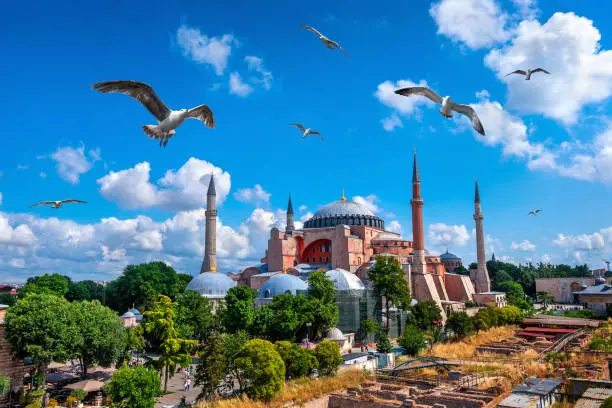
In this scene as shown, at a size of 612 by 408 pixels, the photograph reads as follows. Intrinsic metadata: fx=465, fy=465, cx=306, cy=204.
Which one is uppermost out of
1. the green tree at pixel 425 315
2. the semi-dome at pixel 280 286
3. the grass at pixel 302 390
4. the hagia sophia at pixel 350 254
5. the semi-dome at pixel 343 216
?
the semi-dome at pixel 343 216

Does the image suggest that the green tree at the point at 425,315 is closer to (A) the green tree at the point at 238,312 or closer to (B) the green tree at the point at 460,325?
(B) the green tree at the point at 460,325

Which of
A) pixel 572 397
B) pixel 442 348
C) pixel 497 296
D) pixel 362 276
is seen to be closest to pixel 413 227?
pixel 362 276

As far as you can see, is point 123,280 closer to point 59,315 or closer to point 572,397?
point 59,315

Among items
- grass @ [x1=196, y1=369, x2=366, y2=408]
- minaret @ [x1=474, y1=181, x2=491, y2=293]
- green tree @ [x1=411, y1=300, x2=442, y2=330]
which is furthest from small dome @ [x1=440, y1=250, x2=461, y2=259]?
grass @ [x1=196, y1=369, x2=366, y2=408]

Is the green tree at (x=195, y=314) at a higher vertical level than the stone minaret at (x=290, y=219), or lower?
lower

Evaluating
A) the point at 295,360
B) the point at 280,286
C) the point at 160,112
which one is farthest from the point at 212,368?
the point at 280,286

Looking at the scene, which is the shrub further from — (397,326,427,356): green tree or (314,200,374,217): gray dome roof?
(314,200,374,217): gray dome roof

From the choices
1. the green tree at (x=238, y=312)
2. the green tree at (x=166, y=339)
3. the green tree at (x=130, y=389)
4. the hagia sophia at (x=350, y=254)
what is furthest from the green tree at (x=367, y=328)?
the green tree at (x=130, y=389)

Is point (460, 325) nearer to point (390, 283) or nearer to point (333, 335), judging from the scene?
point (390, 283)
